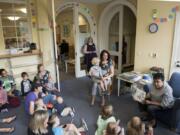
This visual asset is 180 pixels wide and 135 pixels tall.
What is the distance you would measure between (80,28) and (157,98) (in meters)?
3.62

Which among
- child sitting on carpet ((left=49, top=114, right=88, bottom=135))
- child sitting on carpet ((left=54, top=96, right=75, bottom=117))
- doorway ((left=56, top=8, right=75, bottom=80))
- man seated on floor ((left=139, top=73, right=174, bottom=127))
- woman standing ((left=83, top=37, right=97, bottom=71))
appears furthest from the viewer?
Result: doorway ((left=56, top=8, right=75, bottom=80))

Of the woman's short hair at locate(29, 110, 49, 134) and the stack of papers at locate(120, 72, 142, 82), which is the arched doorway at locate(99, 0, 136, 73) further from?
the woman's short hair at locate(29, 110, 49, 134)

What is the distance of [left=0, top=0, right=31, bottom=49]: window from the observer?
168 inches

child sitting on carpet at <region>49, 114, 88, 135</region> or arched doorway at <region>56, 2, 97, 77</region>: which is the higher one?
arched doorway at <region>56, 2, 97, 77</region>

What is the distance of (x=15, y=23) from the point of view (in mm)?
4469

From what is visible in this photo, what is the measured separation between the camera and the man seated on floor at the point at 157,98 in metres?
2.65

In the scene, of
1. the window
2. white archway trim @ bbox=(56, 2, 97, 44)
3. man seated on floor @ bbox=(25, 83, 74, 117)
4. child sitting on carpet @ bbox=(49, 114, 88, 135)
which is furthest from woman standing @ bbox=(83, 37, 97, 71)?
child sitting on carpet @ bbox=(49, 114, 88, 135)

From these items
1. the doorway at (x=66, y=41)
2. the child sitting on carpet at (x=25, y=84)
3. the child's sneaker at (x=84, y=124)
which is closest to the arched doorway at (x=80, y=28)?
the doorway at (x=66, y=41)

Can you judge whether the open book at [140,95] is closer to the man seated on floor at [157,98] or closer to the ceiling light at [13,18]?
the man seated on floor at [157,98]

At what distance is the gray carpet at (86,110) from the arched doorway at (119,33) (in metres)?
1.62

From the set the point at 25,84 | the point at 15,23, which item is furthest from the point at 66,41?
the point at 25,84

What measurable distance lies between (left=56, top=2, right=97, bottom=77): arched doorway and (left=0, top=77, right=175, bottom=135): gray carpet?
3.71 ft

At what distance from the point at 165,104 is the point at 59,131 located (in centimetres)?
163

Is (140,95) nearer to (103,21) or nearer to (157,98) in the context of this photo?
(157,98)
